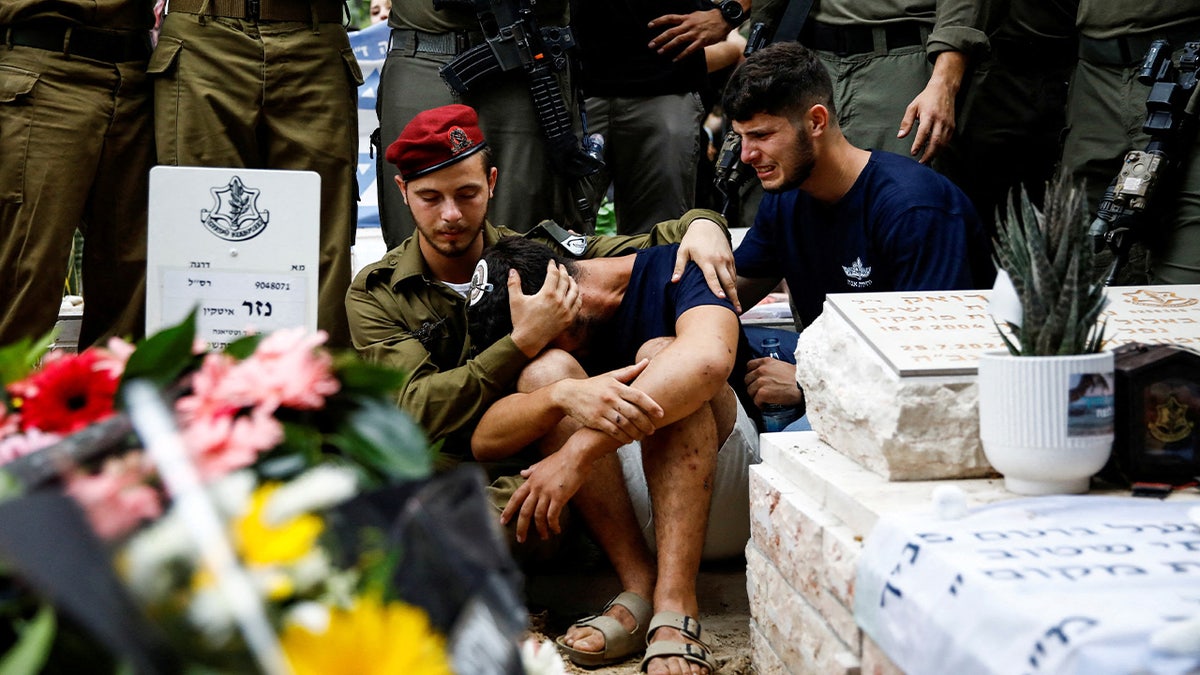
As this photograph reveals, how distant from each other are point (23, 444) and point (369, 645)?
1.71 feet

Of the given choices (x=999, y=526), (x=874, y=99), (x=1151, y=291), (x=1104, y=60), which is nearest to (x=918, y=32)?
(x=874, y=99)

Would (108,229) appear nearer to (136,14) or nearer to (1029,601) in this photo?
(136,14)

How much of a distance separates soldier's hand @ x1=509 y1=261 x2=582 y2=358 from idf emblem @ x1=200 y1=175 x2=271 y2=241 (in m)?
0.65

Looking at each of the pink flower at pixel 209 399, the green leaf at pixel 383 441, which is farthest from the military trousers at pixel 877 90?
the pink flower at pixel 209 399

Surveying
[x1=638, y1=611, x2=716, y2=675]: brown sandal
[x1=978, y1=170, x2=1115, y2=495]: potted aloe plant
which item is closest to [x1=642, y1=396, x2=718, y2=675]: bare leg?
[x1=638, y1=611, x2=716, y2=675]: brown sandal

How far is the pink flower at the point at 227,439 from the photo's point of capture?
0.98m

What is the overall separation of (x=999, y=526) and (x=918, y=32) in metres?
2.22

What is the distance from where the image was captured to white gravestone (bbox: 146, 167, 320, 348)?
2941mm

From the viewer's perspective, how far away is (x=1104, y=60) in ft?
11.1

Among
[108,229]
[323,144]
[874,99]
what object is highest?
[874,99]

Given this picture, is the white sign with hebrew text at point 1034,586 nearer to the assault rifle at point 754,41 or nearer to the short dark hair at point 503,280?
the short dark hair at point 503,280

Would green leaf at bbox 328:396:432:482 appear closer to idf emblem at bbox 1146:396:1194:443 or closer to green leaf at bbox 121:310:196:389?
green leaf at bbox 121:310:196:389

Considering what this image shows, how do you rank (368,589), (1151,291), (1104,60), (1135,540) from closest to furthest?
(368,589)
(1135,540)
(1151,291)
(1104,60)

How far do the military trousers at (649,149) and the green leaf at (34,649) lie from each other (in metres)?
3.26
